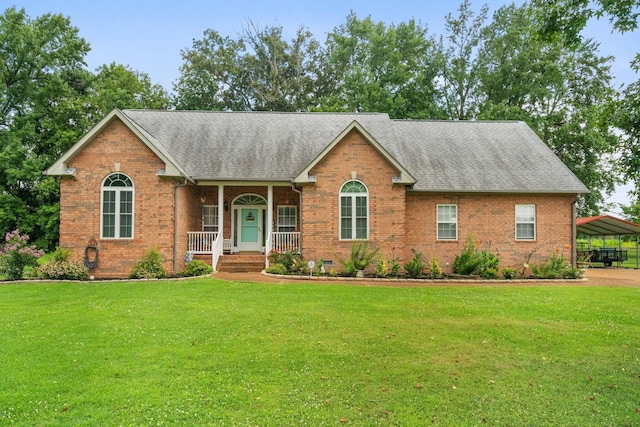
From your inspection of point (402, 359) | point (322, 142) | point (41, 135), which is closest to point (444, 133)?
point (322, 142)

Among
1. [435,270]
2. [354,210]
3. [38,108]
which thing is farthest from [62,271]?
[38,108]

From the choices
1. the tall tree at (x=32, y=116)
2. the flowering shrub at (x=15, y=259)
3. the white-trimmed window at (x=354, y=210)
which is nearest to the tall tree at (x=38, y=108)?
the tall tree at (x=32, y=116)

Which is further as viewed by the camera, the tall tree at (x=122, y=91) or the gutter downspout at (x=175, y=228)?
Answer: the tall tree at (x=122, y=91)

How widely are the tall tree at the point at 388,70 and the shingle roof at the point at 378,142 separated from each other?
12.2 meters

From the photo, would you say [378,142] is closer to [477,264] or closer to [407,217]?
[407,217]

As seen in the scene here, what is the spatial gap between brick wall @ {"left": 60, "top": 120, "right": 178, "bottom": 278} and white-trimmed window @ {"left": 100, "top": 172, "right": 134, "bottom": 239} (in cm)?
19

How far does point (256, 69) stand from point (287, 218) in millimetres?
27074

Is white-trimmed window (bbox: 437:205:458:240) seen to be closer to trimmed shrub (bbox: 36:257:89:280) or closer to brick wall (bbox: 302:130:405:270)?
brick wall (bbox: 302:130:405:270)

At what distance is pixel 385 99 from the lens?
111 ft

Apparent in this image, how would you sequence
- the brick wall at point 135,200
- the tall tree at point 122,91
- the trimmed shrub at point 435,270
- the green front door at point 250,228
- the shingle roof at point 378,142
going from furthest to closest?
the tall tree at point 122,91 → the green front door at point 250,228 → the shingle roof at point 378,142 → the trimmed shrub at point 435,270 → the brick wall at point 135,200

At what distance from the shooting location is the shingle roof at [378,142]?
1773 cm

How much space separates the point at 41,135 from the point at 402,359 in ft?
99.4

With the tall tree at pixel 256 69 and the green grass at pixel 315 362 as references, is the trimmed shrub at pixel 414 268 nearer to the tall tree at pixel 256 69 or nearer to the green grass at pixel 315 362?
the green grass at pixel 315 362

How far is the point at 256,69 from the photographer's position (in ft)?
137
